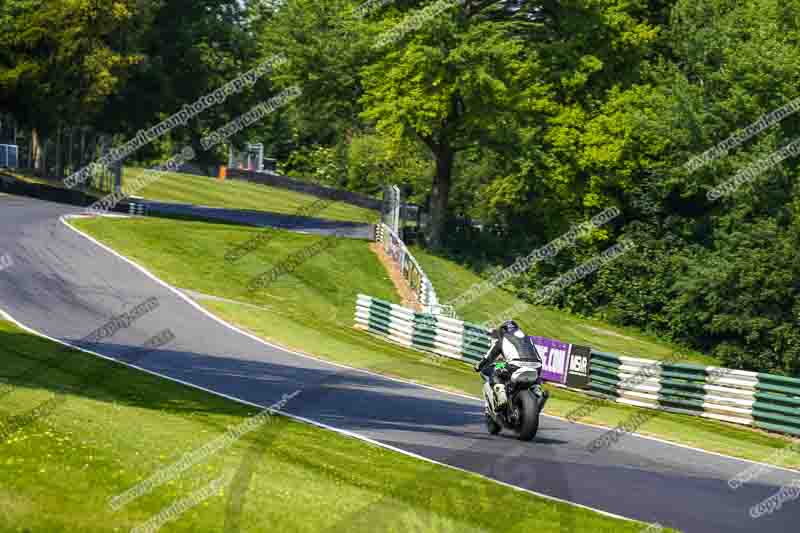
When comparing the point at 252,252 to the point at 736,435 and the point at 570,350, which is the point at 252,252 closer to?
the point at 570,350

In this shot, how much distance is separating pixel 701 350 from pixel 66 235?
28871mm

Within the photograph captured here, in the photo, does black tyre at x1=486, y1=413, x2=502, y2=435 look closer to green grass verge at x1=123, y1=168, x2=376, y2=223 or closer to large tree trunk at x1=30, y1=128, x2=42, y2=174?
large tree trunk at x1=30, y1=128, x2=42, y2=174

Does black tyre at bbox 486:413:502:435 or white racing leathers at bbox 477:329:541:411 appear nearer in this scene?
white racing leathers at bbox 477:329:541:411

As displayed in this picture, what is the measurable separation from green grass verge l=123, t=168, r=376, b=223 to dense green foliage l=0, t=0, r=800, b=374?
300 inches

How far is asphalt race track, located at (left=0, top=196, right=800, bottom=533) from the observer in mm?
13406

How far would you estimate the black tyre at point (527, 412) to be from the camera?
53.4 feet

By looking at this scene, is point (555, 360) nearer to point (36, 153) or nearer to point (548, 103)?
point (548, 103)

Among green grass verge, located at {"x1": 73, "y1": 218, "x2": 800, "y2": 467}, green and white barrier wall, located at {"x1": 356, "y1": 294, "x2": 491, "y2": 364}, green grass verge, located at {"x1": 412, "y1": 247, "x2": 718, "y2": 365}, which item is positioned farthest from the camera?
green grass verge, located at {"x1": 412, "y1": 247, "x2": 718, "y2": 365}

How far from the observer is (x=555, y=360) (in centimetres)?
2862

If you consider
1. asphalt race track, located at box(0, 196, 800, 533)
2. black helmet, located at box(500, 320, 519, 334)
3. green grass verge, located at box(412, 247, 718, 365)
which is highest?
black helmet, located at box(500, 320, 519, 334)

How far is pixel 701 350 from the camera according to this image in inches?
2058

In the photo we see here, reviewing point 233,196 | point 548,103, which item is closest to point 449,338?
point 548,103

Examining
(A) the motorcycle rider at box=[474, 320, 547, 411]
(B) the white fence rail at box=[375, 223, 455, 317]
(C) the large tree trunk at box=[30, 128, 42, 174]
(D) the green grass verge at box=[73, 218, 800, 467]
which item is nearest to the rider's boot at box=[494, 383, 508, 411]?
(A) the motorcycle rider at box=[474, 320, 547, 411]

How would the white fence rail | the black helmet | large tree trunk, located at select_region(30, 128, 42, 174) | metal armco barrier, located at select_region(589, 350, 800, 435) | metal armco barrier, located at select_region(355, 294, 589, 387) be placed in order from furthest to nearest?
1. large tree trunk, located at select_region(30, 128, 42, 174)
2. the white fence rail
3. metal armco barrier, located at select_region(355, 294, 589, 387)
4. metal armco barrier, located at select_region(589, 350, 800, 435)
5. the black helmet
